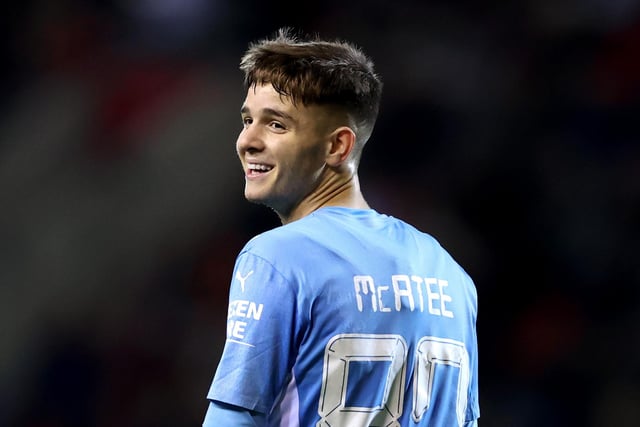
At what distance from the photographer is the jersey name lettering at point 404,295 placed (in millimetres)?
1874

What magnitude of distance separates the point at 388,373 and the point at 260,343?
273 mm

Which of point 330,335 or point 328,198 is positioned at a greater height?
point 328,198

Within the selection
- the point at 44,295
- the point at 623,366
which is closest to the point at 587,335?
the point at 623,366

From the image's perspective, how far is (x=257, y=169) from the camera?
83.0 inches

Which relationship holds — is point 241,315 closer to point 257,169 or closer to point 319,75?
point 257,169

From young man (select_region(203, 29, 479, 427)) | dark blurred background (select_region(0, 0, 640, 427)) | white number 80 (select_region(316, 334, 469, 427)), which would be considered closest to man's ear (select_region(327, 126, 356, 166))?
young man (select_region(203, 29, 479, 427))

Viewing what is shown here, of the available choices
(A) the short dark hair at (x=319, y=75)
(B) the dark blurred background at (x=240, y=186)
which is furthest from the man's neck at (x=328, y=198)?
(B) the dark blurred background at (x=240, y=186)

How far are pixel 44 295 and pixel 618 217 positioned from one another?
2.99 metres

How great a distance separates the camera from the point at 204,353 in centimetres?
459

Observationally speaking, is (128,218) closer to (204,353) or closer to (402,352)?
(204,353)

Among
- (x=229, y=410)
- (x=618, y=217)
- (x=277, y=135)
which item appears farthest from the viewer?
(x=618, y=217)

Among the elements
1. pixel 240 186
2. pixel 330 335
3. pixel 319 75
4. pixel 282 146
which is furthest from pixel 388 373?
pixel 240 186

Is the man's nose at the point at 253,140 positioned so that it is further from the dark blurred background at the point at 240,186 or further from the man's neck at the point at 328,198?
the dark blurred background at the point at 240,186

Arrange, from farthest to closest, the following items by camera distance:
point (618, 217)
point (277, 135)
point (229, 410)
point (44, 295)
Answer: point (618, 217) < point (44, 295) < point (277, 135) < point (229, 410)
